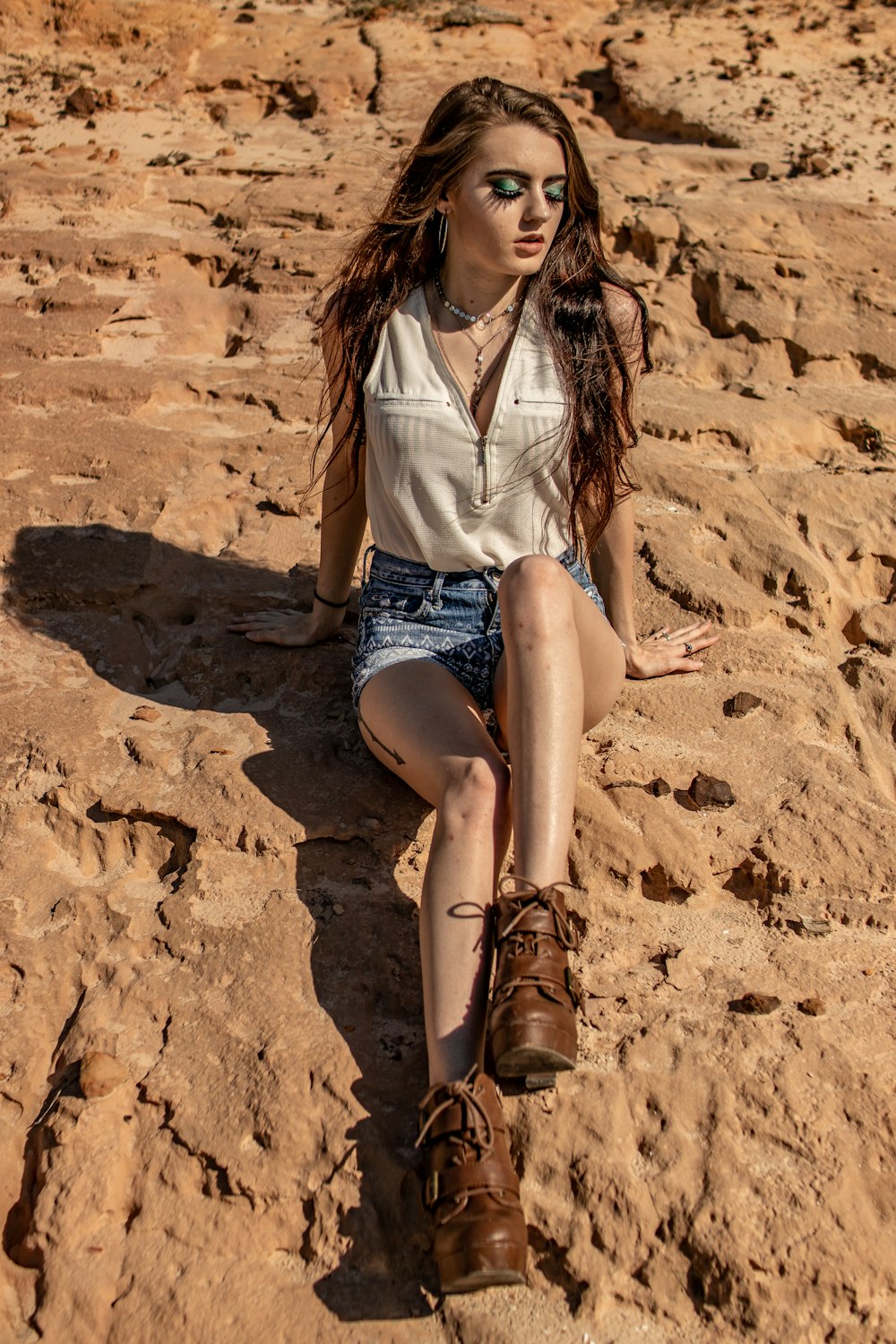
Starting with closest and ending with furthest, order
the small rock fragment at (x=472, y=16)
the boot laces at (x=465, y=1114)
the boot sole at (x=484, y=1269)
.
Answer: the boot sole at (x=484, y=1269) → the boot laces at (x=465, y=1114) → the small rock fragment at (x=472, y=16)

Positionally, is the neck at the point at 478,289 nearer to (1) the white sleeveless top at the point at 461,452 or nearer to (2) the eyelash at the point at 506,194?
(1) the white sleeveless top at the point at 461,452

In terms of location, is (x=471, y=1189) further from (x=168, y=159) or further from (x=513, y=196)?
(x=168, y=159)

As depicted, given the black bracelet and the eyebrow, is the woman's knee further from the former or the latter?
the eyebrow

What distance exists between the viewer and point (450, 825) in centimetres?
195

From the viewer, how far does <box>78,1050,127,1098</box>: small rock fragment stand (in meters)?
1.92

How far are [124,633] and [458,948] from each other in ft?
4.72

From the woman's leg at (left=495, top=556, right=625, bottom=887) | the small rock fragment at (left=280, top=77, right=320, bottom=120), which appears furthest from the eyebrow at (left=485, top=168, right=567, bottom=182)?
the small rock fragment at (left=280, top=77, right=320, bottom=120)

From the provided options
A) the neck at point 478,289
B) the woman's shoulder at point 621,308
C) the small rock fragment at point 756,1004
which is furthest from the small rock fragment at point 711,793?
the neck at point 478,289

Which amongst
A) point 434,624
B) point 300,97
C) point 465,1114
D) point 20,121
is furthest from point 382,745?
point 300,97

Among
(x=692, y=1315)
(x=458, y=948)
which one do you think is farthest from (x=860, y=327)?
(x=692, y=1315)

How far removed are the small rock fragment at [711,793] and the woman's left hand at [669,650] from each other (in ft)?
1.28

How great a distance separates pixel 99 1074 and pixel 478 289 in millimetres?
1640

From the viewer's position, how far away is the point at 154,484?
→ 3.40 m

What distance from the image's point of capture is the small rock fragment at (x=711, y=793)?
2.43 meters
